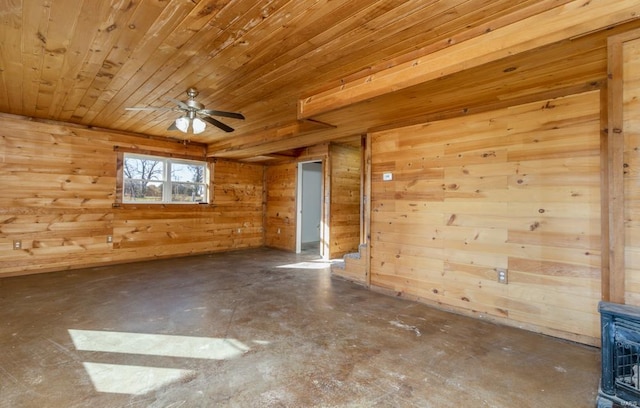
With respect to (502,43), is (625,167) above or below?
below

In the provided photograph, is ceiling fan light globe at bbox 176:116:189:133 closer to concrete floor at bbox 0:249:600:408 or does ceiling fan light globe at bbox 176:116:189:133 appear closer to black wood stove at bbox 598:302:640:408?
concrete floor at bbox 0:249:600:408

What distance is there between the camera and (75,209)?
504 cm

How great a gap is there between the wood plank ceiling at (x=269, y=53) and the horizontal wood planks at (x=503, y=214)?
0.31 m

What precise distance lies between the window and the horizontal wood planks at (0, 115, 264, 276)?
0.64ft

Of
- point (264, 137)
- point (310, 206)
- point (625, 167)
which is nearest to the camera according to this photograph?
point (625, 167)

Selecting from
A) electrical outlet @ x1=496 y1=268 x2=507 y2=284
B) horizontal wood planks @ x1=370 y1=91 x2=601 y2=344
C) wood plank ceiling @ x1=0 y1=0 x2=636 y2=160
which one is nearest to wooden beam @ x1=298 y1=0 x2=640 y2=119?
wood plank ceiling @ x1=0 y1=0 x2=636 y2=160

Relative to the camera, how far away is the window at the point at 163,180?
18.8 ft

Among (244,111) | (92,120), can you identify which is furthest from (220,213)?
(244,111)

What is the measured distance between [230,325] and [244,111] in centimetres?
279

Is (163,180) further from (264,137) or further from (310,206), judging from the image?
(310,206)

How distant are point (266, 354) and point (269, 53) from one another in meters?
2.51

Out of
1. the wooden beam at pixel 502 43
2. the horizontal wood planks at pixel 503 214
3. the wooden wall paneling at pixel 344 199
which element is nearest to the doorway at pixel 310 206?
the wooden wall paneling at pixel 344 199

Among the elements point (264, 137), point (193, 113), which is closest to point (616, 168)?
point (193, 113)

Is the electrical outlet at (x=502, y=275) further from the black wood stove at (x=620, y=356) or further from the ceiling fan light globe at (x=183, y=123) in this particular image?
the ceiling fan light globe at (x=183, y=123)
